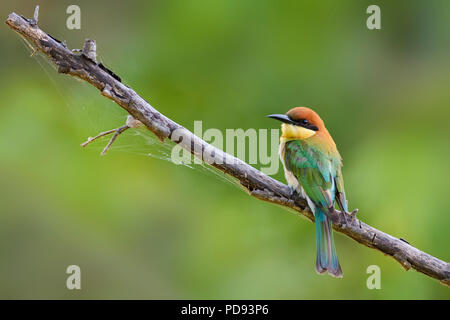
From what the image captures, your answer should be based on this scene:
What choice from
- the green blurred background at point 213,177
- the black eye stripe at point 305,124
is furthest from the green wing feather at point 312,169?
the green blurred background at point 213,177

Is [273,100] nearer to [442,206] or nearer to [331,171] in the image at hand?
[442,206]

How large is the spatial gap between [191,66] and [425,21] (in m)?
2.06

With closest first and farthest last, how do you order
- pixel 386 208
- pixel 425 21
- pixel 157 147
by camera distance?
pixel 157 147 → pixel 386 208 → pixel 425 21

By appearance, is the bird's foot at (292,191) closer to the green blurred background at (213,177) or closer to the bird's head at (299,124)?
the bird's head at (299,124)

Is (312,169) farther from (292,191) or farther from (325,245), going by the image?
(325,245)

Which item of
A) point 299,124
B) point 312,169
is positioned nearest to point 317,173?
point 312,169

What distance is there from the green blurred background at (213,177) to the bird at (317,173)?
1.37m

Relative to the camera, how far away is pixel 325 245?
2.56 metres

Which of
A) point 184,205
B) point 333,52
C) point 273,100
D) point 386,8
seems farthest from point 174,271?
point 386,8

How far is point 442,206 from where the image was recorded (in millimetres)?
4355

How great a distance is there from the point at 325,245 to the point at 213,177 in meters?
1.64

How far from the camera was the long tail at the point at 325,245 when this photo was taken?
8.34ft

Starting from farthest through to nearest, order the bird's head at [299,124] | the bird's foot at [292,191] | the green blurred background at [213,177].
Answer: the green blurred background at [213,177] < the bird's head at [299,124] < the bird's foot at [292,191]

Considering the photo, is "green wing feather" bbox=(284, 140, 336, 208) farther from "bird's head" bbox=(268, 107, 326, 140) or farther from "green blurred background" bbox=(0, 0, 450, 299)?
"green blurred background" bbox=(0, 0, 450, 299)
